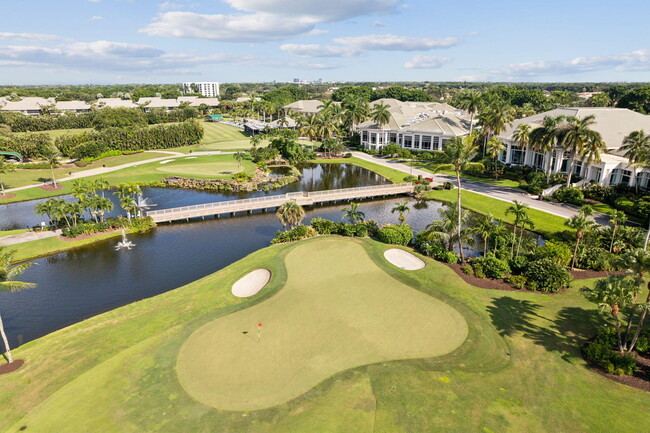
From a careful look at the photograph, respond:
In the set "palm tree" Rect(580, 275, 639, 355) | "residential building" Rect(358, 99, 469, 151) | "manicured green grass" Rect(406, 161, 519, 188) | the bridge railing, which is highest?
"residential building" Rect(358, 99, 469, 151)

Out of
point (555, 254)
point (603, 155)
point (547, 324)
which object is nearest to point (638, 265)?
point (547, 324)

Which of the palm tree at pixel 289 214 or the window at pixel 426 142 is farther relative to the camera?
the window at pixel 426 142

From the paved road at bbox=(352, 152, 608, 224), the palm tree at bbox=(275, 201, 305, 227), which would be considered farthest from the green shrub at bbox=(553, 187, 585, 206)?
the palm tree at bbox=(275, 201, 305, 227)

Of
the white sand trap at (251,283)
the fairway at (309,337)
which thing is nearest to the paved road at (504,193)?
the fairway at (309,337)

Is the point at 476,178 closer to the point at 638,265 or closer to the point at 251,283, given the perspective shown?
the point at 638,265

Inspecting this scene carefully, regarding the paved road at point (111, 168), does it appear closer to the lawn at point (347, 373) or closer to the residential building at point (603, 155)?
the lawn at point (347, 373)

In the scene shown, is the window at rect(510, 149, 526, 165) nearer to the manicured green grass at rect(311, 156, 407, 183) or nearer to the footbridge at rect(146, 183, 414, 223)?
the manicured green grass at rect(311, 156, 407, 183)
